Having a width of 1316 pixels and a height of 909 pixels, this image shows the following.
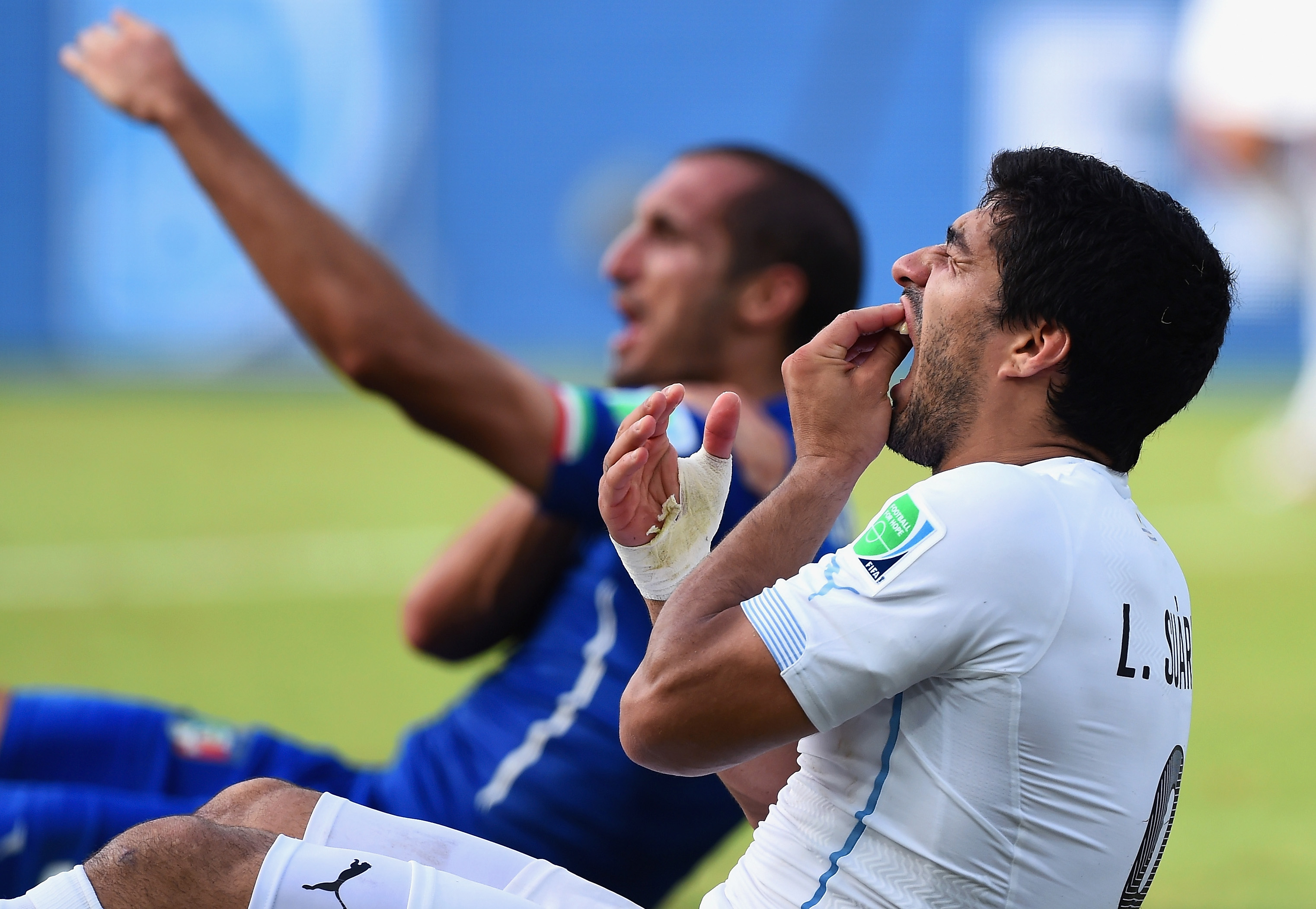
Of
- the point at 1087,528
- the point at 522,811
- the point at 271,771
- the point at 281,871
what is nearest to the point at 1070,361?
the point at 1087,528

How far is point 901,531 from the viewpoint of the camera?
179 cm

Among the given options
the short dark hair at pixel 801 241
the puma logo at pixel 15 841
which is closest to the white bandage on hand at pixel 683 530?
the puma logo at pixel 15 841

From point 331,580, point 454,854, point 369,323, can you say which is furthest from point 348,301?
point 331,580

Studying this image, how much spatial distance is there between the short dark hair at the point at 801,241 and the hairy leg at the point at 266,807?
1.87 meters

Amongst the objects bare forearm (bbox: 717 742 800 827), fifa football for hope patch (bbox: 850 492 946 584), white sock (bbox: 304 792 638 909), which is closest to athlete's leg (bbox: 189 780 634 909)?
white sock (bbox: 304 792 638 909)

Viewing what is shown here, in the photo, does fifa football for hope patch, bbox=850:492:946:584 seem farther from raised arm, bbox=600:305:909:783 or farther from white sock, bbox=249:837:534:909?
white sock, bbox=249:837:534:909

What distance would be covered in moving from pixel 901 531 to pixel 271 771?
1990 mm

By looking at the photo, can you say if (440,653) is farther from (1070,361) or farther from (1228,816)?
(1228,816)

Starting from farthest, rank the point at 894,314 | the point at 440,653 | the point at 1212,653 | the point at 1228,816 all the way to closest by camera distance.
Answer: the point at 1212,653 → the point at 1228,816 → the point at 440,653 → the point at 894,314

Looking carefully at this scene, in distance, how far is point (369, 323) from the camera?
123 inches

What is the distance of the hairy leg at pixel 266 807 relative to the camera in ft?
6.97

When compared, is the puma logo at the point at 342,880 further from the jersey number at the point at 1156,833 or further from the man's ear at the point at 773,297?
the man's ear at the point at 773,297

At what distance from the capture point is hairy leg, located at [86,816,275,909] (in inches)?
71.0

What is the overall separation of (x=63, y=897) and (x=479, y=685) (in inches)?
64.5
